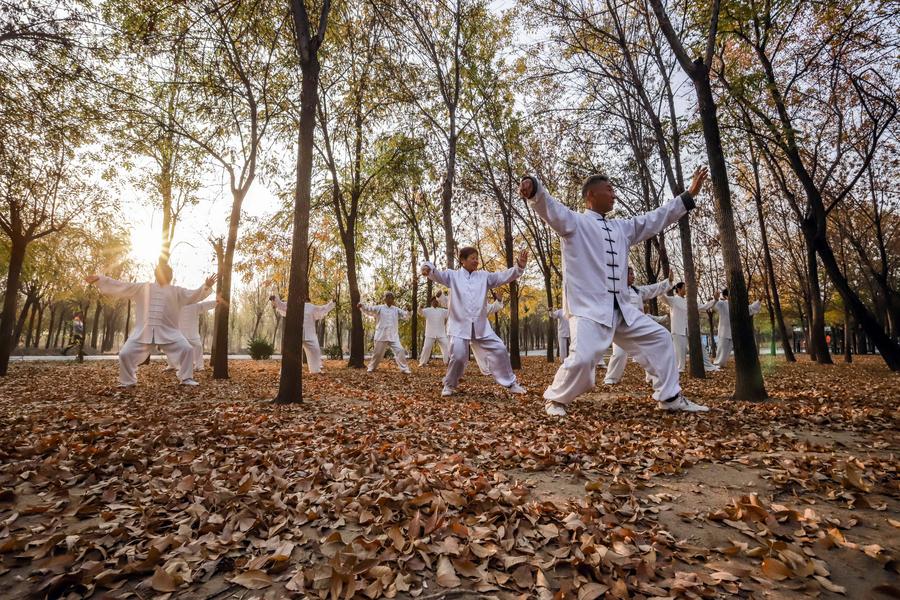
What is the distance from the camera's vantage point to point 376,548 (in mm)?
2137

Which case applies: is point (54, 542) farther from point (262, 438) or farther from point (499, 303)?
point (499, 303)

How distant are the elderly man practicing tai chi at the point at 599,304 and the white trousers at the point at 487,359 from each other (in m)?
2.36

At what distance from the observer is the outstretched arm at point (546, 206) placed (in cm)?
491

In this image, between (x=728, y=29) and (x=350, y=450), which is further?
(x=728, y=29)

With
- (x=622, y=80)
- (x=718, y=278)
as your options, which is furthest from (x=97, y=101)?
(x=718, y=278)

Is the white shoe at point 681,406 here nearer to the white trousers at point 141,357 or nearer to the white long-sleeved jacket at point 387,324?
the white trousers at point 141,357

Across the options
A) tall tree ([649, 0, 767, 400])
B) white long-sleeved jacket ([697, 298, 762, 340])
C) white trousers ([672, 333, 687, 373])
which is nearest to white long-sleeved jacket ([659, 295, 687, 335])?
white trousers ([672, 333, 687, 373])

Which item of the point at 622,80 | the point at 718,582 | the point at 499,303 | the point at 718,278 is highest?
the point at 622,80

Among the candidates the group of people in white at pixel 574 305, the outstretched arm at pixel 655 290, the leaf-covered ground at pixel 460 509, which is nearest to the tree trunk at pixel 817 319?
the outstretched arm at pixel 655 290

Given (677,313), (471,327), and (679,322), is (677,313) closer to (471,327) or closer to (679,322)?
(679,322)

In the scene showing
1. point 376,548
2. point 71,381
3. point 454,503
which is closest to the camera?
point 376,548

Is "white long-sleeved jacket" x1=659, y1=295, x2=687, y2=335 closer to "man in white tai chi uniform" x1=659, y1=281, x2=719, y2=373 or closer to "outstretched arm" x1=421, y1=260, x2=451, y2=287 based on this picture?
"man in white tai chi uniform" x1=659, y1=281, x2=719, y2=373

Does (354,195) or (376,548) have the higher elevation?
(354,195)

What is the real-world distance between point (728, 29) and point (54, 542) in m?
10.0
